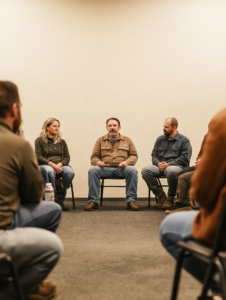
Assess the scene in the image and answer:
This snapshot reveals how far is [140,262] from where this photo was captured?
216cm

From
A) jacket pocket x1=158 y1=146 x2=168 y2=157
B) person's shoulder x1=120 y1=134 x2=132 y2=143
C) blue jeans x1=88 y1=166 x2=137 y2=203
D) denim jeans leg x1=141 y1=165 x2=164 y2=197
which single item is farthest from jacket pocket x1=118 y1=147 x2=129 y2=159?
jacket pocket x1=158 y1=146 x2=168 y2=157

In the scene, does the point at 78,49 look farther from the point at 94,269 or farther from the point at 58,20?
the point at 94,269

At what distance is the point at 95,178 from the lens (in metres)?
4.43

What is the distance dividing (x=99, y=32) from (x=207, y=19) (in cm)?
179

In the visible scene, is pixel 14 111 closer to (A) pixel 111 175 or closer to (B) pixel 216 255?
(B) pixel 216 255

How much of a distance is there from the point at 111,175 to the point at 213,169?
11.5ft

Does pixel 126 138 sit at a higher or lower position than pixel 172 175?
higher

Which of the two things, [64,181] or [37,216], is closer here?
[37,216]

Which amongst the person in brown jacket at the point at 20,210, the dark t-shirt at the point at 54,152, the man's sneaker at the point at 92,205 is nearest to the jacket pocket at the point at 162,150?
the man's sneaker at the point at 92,205

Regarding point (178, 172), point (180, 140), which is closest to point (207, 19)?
point (180, 140)

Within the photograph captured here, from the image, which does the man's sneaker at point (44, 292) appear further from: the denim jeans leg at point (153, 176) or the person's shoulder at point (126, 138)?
the person's shoulder at point (126, 138)

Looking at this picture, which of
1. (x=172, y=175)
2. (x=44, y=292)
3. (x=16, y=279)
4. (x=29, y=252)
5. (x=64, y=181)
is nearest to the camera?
(x=16, y=279)

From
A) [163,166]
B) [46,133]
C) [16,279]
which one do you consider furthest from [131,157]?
[16,279]

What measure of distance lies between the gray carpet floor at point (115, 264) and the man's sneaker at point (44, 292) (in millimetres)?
48
